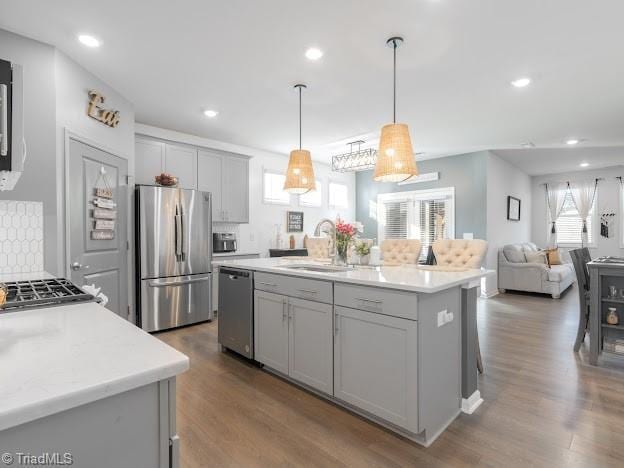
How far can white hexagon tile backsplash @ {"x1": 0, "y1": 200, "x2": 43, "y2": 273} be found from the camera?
2.33m

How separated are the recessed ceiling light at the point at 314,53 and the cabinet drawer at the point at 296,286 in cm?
183

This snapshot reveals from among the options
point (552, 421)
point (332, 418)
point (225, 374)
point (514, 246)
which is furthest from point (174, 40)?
point (514, 246)

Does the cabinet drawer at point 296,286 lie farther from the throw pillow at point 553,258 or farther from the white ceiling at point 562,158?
the throw pillow at point 553,258

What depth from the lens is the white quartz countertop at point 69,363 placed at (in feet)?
2.02

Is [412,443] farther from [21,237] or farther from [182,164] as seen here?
[182,164]

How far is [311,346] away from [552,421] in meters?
1.61

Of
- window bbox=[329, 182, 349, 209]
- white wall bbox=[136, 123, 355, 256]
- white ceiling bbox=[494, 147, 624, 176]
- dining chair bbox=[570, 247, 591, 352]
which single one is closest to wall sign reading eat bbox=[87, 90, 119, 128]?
white wall bbox=[136, 123, 355, 256]

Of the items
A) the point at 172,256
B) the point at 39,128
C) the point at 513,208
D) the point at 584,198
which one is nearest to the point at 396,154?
the point at 39,128

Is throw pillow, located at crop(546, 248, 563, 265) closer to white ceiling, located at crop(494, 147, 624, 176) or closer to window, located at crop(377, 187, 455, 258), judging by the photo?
white ceiling, located at crop(494, 147, 624, 176)

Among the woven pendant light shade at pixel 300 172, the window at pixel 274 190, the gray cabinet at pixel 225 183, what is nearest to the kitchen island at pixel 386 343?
the woven pendant light shade at pixel 300 172

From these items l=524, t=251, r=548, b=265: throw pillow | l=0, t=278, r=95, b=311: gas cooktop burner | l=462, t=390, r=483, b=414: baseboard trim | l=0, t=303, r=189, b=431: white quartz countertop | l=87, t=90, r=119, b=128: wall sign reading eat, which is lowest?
l=462, t=390, r=483, b=414: baseboard trim

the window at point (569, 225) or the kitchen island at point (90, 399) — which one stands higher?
the window at point (569, 225)

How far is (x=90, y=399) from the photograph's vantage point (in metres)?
0.66

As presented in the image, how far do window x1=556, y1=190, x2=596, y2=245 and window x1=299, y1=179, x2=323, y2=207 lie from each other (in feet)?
20.8
